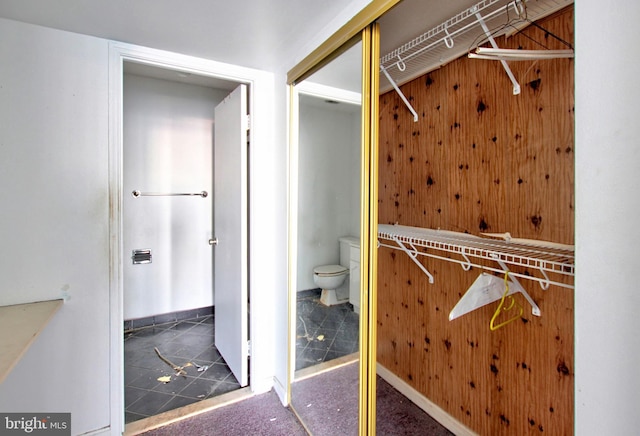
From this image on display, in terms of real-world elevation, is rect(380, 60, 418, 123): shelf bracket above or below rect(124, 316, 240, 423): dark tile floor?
above

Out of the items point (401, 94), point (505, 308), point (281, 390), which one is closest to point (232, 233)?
point (281, 390)

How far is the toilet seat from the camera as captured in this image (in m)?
1.49

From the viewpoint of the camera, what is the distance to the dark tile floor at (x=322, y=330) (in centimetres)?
143

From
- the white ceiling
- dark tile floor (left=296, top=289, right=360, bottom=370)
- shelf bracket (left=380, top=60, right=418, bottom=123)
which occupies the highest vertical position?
the white ceiling

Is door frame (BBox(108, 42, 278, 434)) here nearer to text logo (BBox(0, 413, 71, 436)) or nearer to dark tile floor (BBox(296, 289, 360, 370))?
dark tile floor (BBox(296, 289, 360, 370))

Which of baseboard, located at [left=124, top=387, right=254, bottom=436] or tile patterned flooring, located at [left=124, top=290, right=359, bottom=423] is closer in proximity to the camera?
tile patterned flooring, located at [left=124, top=290, right=359, bottom=423]

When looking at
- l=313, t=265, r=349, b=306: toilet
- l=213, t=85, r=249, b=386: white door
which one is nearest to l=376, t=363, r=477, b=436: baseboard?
l=313, t=265, r=349, b=306: toilet

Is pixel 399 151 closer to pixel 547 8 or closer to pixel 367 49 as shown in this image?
pixel 367 49

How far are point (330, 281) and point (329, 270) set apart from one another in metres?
0.06

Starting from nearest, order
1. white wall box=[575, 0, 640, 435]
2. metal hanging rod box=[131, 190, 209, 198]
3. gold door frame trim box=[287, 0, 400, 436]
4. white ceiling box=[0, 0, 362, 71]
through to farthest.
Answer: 1. white wall box=[575, 0, 640, 435]
2. gold door frame trim box=[287, 0, 400, 436]
3. white ceiling box=[0, 0, 362, 71]
4. metal hanging rod box=[131, 190, 209, 198]

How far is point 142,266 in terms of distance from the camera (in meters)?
3.03

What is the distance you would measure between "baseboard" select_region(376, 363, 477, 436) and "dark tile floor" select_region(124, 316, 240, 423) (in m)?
1.21

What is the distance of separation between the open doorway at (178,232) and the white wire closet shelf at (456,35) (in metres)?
1.23

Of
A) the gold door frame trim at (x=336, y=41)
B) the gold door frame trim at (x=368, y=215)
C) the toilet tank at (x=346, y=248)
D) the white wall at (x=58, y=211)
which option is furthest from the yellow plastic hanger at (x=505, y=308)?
the white wall at (x=58, y=211)
